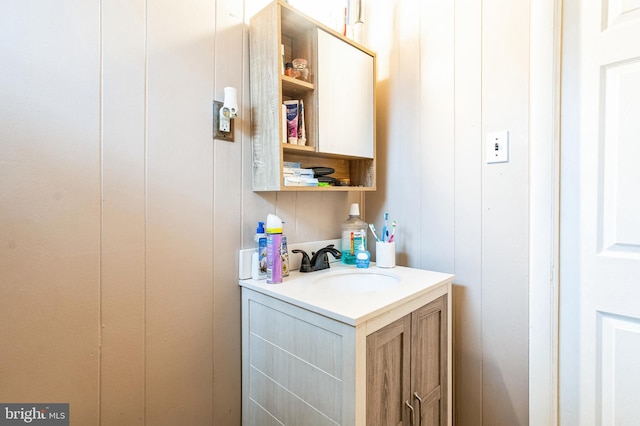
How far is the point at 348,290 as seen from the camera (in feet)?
3.68

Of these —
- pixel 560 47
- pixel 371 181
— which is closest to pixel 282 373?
pixel 371 181

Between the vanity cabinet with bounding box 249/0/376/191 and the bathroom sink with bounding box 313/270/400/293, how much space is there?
34 centimetres

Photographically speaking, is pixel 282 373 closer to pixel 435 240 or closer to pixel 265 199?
pixel 265 199

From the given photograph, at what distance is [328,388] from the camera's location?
0.71 metres

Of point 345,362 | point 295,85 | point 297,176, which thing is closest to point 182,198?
point 297,176

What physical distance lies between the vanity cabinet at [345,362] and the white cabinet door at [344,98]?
58 cm

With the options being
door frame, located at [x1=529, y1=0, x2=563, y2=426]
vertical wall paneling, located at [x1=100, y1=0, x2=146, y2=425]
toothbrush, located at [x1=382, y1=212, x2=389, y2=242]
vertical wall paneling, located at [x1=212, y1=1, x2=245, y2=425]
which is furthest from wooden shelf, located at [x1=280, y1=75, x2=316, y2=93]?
door frame, located at [x1=529, y1=0, x2=563, y2=426]

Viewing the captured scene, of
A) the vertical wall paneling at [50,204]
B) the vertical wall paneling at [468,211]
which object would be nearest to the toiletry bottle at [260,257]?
the vertical wall paneling at [50,204]

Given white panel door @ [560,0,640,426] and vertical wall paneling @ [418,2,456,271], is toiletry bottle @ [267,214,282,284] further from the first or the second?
white panel door @ [560,0,640,426]

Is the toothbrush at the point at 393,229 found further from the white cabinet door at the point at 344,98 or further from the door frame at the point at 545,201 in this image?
the door frame at the point at 545,201

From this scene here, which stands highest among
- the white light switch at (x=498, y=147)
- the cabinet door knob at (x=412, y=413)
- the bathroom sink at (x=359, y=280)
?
the white light switch at (x=498, y=147)

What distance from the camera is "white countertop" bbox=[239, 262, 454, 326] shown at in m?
0.71

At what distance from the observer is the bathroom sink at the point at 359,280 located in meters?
1.10

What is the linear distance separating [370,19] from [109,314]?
1545mm
